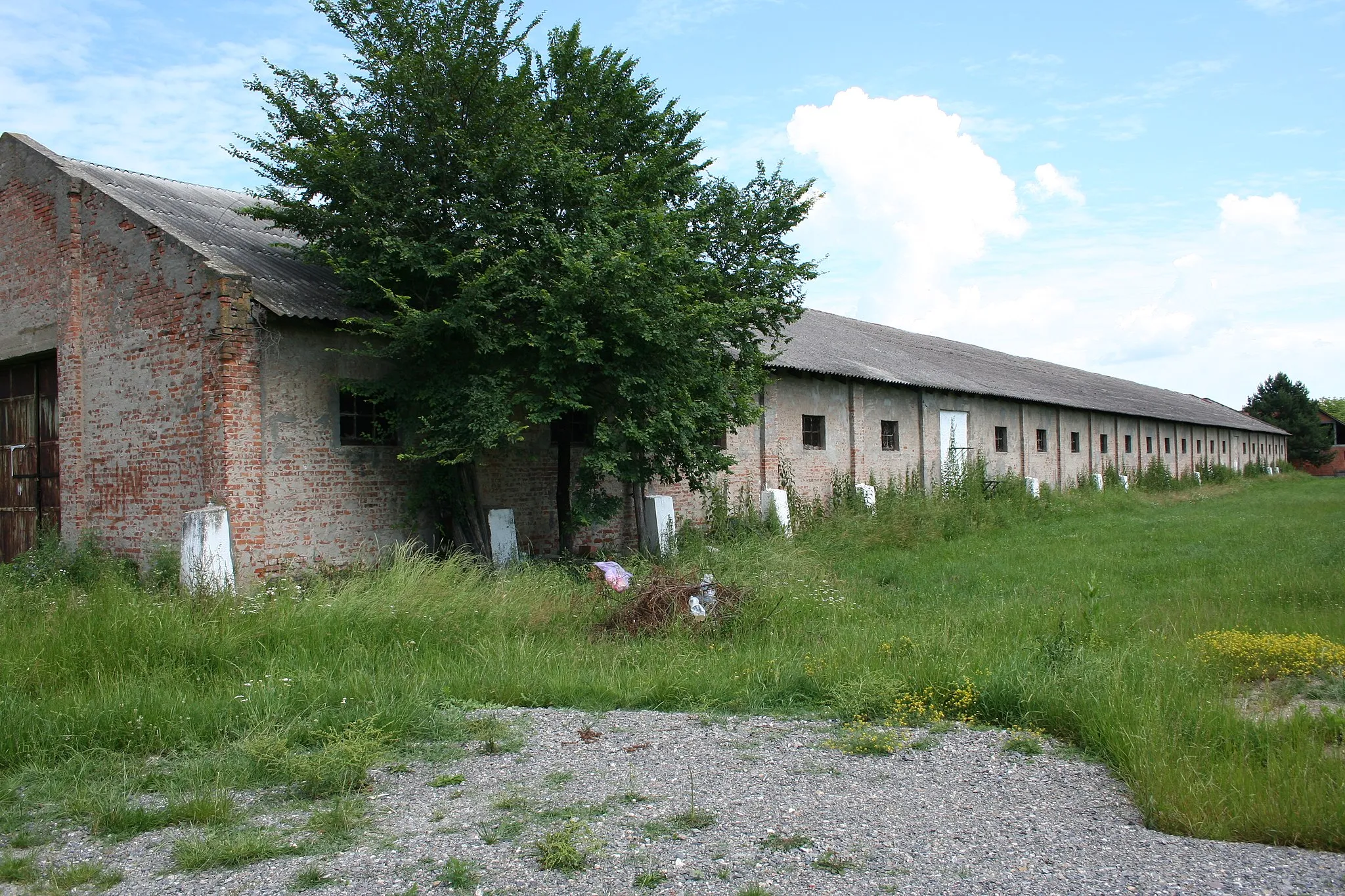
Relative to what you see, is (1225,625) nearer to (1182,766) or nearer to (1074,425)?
(1182,766)

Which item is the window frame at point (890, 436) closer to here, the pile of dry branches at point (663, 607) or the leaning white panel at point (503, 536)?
the leaning white panel at point (503, 536)

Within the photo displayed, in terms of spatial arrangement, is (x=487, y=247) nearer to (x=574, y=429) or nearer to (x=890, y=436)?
(x=574, y=429)

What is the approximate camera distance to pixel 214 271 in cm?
1022

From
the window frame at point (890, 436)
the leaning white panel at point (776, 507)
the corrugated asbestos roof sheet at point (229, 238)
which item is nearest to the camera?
the corrugated asbestos roof sheet at point (229, 238)

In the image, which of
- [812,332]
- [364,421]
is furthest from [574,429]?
[812,332]

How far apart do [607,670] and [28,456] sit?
1038 centimetres

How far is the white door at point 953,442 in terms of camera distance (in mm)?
22734

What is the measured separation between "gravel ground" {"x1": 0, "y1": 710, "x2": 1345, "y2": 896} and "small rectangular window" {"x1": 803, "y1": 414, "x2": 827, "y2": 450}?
1349 cm

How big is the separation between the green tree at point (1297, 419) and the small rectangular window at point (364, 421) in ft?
226

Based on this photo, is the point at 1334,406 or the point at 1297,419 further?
the point at 1334,406

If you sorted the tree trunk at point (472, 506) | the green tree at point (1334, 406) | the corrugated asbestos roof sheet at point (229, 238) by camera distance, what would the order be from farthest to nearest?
the green tree at point (1334, 406) → the tree trunk at point (472, 506) → the corrugated asbestos roof sheet at point (229, 238)

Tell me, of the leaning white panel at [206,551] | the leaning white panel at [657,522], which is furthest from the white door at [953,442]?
the leaning white panel at [206,551]

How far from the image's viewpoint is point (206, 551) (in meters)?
9.70

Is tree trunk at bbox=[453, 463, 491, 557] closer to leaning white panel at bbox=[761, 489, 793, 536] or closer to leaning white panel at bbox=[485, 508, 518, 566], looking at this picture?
leaning white panel at bbox=[485, 508, 518, 566]
